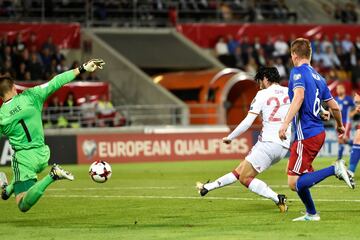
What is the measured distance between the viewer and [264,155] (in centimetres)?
1535

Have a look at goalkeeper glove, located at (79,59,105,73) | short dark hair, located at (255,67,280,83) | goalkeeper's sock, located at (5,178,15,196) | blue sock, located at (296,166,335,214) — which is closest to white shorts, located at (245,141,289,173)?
short dark hair, located at (255,67,280,83)

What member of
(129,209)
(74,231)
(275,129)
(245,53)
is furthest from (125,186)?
(245,53)

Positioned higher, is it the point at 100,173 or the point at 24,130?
the point at 24,130

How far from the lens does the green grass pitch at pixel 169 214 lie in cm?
1268

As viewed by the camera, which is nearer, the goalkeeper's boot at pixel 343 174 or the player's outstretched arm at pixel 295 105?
the player's outstretched arm at pixel 295 105

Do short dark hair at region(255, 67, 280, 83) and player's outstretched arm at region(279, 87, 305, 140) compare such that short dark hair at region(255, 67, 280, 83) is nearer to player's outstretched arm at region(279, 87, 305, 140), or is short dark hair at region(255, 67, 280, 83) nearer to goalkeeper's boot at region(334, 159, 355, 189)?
player's outstretched arm at region(279, 87, 305, 140)

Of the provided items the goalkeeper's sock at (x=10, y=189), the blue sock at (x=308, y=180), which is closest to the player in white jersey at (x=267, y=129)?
the blue sock at (x=308, y=180)

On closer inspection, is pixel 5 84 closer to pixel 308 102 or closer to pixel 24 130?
pixel 24 130

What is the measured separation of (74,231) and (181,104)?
23178 millimetres

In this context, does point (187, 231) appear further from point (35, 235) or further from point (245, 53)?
point (245, 53)

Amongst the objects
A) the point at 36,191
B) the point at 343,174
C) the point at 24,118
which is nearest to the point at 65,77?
the point at 24,118

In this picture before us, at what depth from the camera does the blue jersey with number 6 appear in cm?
1335

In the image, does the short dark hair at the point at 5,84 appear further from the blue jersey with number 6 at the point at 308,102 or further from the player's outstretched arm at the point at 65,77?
the blue jersey with number 6 at the point at 308,102

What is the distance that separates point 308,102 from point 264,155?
211 centimetres
